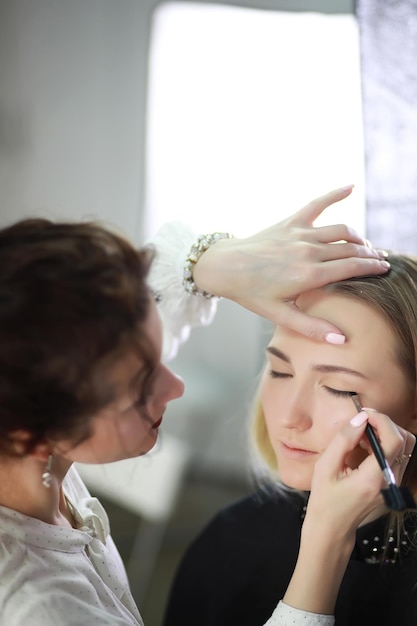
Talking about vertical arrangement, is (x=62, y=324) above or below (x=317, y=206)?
below

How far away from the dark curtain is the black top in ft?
2.30

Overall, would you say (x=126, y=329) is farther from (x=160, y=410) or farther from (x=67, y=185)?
(x=67, y=185)

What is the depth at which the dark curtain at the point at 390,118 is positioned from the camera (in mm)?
1760

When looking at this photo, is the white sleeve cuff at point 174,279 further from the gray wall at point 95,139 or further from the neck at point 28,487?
the gray wall at point 95,139

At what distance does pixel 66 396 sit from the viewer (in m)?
0.82

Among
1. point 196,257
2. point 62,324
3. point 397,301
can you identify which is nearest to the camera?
point 62,324

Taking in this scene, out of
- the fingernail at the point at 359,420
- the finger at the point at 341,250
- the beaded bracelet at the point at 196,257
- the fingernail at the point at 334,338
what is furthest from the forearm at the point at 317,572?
the beaded bracelet at the point at 196,257

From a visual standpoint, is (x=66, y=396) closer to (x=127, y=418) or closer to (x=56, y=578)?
(x=127, y=418)

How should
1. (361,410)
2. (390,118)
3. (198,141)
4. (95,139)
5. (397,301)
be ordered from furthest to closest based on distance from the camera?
1. (95,139)
2. (198,141)
3. (390,118)
4. (397,301)
5. (361,410)

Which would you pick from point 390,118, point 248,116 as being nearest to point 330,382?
point 390,118

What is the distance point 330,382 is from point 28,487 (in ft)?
1.39

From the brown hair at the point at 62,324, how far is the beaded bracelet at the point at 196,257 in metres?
0.45

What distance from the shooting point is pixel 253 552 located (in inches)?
54.6

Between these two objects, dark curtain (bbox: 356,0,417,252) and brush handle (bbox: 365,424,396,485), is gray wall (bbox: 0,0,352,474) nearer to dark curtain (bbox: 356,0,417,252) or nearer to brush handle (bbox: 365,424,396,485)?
dark curtain (bbox: 356,0,417,252)
